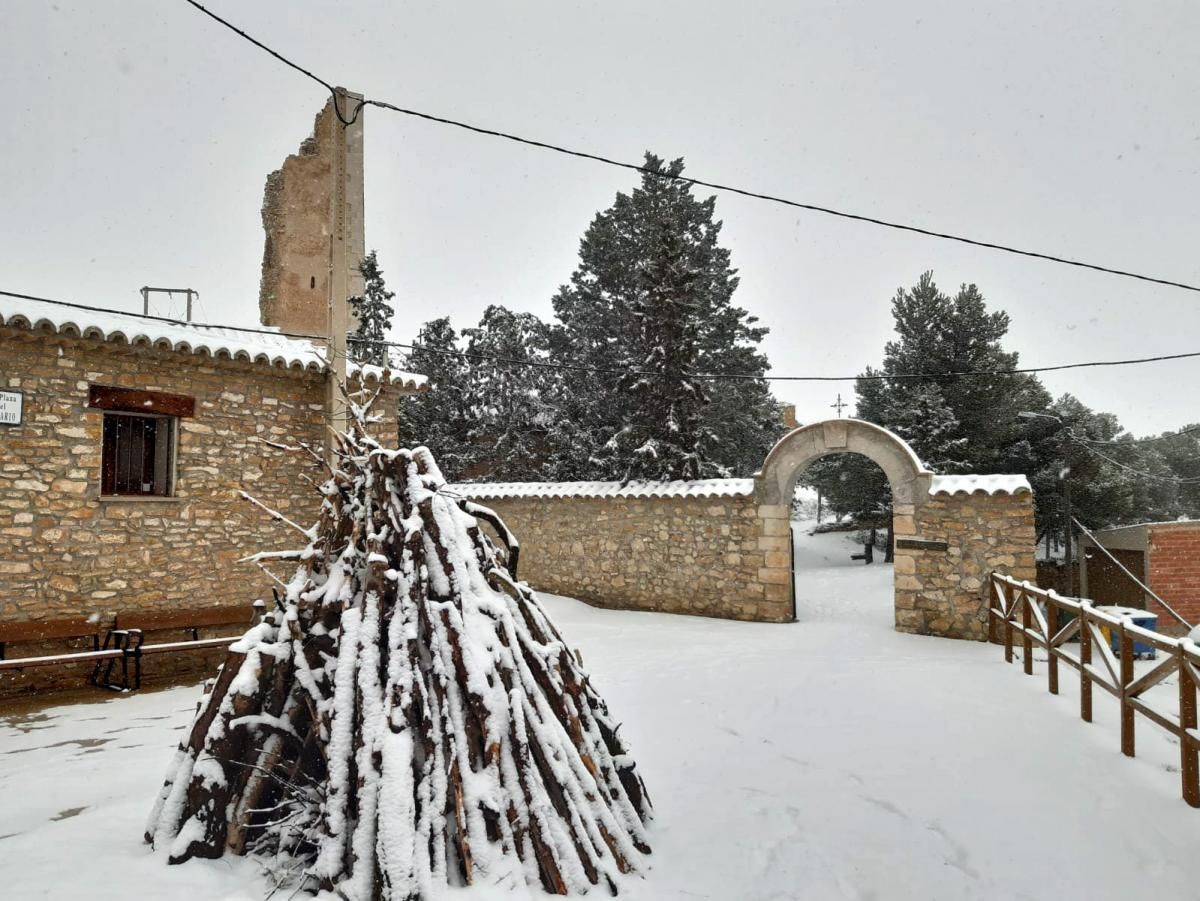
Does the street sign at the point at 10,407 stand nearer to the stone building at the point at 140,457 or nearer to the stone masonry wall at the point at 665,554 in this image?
the stone building at the point at 140,457

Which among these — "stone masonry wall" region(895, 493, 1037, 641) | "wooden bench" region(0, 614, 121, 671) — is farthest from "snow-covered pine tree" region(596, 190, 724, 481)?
"wooden bench" region(0, 614, 121, 671)

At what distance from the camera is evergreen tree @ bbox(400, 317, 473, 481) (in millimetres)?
20828

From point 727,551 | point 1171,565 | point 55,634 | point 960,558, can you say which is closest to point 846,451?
point 960,558

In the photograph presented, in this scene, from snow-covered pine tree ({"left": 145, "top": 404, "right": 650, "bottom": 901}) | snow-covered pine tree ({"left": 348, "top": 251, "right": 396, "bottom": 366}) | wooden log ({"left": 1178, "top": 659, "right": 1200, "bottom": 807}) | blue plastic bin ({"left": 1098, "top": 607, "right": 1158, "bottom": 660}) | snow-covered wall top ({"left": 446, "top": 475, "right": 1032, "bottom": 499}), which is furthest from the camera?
snow-covered pine tree ({"left": 348, "top": 251, "right": 396, "bottom": 366})

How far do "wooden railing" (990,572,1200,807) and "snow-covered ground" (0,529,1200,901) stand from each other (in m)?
0.19

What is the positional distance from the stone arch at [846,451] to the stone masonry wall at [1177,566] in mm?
7086

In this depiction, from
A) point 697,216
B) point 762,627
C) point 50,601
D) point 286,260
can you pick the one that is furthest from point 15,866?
point 697,216

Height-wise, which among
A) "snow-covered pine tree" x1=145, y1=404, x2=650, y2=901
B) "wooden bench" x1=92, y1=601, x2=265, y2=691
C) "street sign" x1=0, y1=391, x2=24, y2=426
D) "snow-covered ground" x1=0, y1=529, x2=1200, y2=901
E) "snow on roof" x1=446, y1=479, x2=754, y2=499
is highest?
"street sign" x1=0, y1=391, x2=24, y2=426

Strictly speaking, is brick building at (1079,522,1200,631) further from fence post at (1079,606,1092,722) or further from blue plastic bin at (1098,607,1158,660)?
fence post at (1079,606,1092,722)

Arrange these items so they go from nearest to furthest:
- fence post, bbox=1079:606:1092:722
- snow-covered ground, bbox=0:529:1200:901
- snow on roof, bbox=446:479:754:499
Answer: snow-covered ground, bbox=0:529:1200:901, fence post, bbox=1079:606:1092:722, snow on roof, bbox=446:479:754:499

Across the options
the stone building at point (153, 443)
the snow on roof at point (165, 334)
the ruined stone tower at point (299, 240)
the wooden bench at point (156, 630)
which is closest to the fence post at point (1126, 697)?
the stone building at point (153, 443)

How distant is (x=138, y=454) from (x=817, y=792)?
6.85 m

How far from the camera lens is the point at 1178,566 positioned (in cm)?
1234

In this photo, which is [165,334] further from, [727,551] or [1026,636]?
[1026,636]
